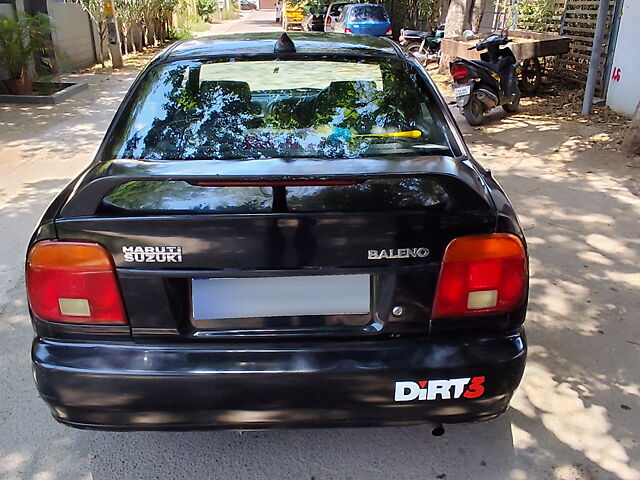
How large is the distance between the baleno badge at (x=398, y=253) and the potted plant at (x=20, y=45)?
34.5 feet

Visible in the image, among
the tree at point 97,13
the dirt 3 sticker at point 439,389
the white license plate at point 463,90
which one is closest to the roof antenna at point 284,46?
the dirt 3 sticker at point 439,389

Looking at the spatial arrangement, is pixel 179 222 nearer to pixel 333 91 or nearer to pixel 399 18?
pixel 333 91

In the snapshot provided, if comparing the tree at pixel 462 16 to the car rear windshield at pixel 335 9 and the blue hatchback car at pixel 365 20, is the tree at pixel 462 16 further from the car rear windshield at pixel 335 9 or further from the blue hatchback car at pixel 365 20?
the car rear windshield at pixel 335 9

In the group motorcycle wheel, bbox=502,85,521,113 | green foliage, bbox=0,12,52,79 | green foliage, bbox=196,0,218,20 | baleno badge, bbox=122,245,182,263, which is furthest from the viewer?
green foliage, bbox=196,0,218,20

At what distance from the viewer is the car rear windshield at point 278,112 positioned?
2.47 m

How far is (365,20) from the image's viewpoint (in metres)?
19.7

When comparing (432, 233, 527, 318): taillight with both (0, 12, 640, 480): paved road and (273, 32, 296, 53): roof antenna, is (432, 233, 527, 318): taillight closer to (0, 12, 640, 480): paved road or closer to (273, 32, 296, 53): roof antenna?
(0, 12, 640, 480): paved road

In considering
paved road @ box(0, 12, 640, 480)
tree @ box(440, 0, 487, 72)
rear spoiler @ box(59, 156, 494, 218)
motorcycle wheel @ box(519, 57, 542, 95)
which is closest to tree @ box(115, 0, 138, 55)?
tree @ box(440, 0, 487, 72)

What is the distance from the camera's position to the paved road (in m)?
2.41

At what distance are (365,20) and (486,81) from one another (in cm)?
1241

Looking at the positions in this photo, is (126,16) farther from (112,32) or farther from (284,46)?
(284,46)

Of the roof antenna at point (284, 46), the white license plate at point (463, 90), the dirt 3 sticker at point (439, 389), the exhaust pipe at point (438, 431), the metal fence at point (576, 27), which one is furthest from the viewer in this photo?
the metal fence at point (576, 27)

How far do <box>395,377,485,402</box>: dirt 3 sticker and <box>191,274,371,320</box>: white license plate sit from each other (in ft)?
0.98

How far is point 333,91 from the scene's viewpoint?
2963 mm
